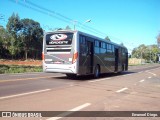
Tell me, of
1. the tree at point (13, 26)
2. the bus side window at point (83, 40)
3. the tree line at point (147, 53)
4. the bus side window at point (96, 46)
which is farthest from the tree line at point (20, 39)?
the tree line at point (147, 53)

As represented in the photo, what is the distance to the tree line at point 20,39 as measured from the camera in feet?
297

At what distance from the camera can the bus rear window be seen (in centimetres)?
1764

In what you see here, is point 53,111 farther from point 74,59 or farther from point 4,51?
point 4,51

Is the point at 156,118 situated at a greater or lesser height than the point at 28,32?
lesser

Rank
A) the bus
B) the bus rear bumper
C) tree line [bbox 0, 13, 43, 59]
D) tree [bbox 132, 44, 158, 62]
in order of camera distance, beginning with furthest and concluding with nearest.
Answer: tree [bbox 132, 44, 158, 62]
tree line [bbox 0, 13, 43, 59]
the bus
the bus rear bumper

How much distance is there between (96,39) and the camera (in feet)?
68.6

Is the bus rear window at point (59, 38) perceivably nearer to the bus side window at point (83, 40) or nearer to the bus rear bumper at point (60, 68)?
the bus side window at point (83, 40)

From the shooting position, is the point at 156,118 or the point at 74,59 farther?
the point at 74,59

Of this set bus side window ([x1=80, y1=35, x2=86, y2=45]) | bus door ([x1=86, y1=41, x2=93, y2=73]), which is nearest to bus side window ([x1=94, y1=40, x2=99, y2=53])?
bus door ([x1=86, y1=41, x2=93, y2=73])

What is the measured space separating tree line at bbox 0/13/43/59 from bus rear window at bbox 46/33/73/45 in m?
72.4

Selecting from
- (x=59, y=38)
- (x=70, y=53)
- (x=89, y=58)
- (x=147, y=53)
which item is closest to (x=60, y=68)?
(x=70, y=53)

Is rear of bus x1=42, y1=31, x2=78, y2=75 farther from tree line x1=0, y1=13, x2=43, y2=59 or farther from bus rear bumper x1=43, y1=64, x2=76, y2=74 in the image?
tree line x1=0, y1=13, x2=43, y2=59

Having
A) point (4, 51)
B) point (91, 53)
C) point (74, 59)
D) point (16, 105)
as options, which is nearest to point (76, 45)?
point (74, 59)

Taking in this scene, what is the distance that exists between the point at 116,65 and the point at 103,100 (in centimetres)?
1817
